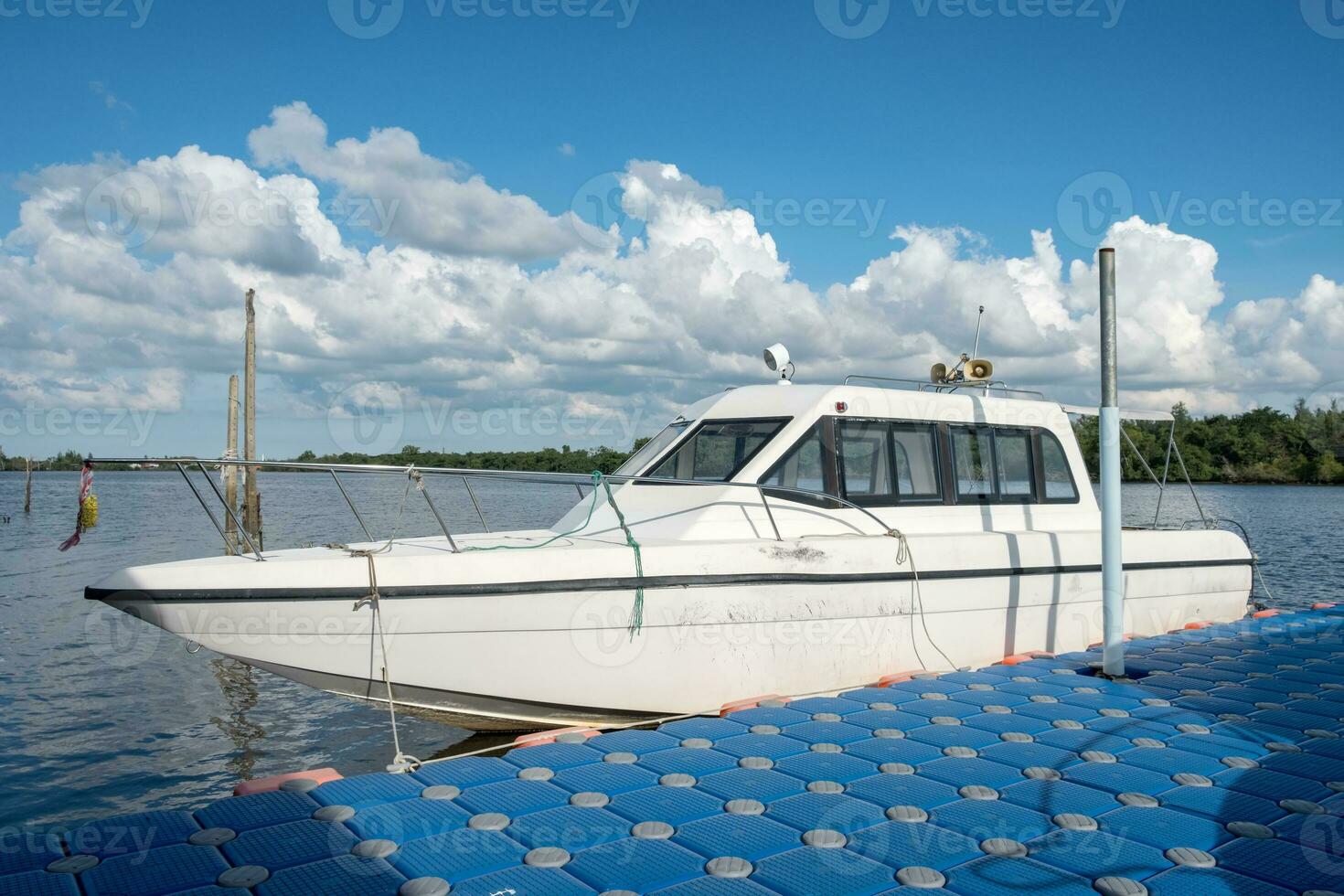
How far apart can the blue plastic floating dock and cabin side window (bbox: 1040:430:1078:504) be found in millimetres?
3554

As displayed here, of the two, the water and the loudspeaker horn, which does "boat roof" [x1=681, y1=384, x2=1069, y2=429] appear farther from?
the water

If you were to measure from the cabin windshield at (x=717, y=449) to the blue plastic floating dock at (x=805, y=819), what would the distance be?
104 inches

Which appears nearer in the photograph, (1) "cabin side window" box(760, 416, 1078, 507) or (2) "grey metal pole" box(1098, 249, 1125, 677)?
(2) "grey metal pole" box(1098, 249, 1125, 677)

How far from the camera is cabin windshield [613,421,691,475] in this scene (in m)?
8.19

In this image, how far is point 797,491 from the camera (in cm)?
729

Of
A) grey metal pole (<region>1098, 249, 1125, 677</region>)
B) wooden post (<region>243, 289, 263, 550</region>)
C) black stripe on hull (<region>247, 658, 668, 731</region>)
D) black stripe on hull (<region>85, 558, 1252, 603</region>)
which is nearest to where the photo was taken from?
black stripe on hull (<region>85, 558, 1252, 603</region>)

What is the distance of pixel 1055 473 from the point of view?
8984 mm

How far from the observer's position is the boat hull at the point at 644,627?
5652mm

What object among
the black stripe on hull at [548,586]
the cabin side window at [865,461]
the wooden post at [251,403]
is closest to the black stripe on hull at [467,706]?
the black stripe on hull at [548,586]

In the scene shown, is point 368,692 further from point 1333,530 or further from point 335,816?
point 1333,530

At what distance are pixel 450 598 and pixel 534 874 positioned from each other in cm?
285

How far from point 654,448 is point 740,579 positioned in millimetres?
2149

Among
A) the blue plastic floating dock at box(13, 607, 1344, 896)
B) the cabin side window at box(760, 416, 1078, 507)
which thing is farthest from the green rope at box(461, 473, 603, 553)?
the blue plastic floating dock at box(13, 607, 1344, 896)

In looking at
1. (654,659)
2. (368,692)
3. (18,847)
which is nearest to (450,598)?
(368,692)
